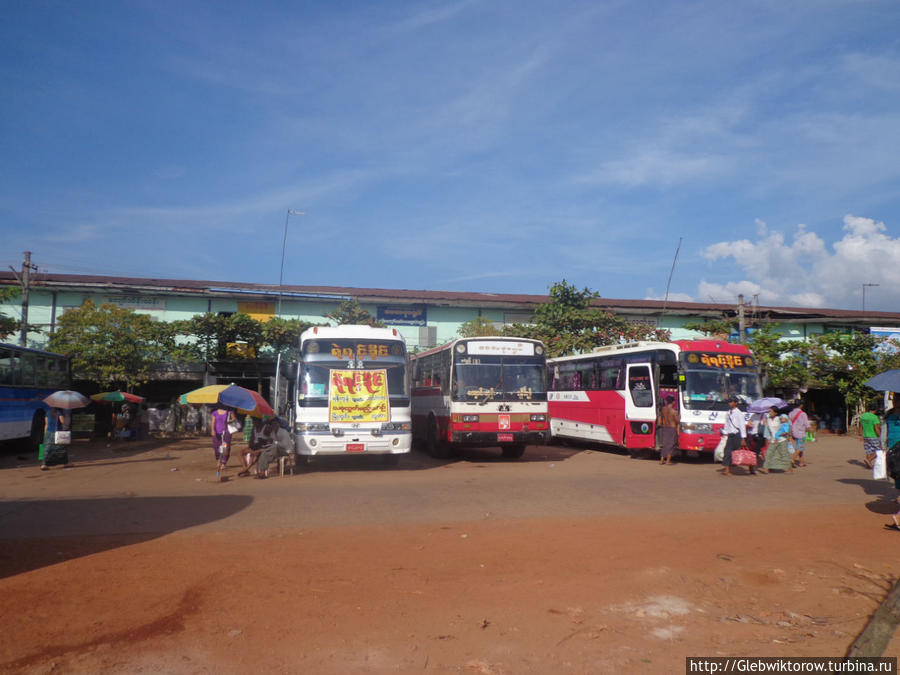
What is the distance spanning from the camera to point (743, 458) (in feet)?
48.6

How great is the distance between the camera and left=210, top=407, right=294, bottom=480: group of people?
48.1 ft

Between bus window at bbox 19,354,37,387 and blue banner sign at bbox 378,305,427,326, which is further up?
blue banner sign at bbox 378,305,427,326

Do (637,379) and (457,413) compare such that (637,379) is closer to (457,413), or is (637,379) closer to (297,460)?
(457,413)

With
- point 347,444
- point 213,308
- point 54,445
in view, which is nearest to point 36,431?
point 54,445

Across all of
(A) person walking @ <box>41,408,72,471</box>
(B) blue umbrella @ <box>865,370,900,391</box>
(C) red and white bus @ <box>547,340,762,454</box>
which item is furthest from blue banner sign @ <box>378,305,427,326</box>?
(B) blue umbrella @ <box>865,370,900,391</box>

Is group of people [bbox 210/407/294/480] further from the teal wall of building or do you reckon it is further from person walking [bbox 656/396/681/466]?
the teal wall of building

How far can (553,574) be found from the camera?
6.64 m

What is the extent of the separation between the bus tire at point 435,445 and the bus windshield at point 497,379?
2.08 m

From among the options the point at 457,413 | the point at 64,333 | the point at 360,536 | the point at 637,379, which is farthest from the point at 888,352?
the point at 64,333

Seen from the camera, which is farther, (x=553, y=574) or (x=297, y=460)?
(x=297, y=460)

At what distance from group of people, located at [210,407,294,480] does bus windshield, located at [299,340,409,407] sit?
3.31 feet

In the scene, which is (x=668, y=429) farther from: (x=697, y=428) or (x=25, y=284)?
(x=25, y=284)

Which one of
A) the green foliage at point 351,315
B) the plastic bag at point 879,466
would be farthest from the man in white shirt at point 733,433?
the green foliage at point 351,315

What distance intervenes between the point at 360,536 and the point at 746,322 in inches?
1300
